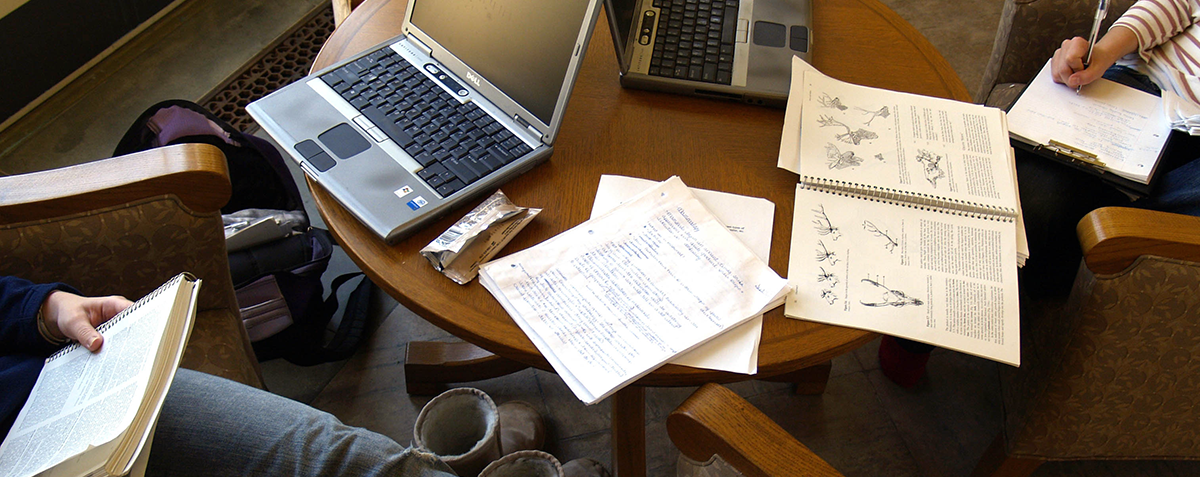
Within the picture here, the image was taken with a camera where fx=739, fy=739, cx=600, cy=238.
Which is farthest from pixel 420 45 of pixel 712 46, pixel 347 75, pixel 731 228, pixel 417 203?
pixel 731 228

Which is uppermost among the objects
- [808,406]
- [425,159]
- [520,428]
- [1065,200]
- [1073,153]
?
[425,159]

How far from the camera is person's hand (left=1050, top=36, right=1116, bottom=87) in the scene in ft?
3.80

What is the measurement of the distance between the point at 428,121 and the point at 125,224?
434 mm

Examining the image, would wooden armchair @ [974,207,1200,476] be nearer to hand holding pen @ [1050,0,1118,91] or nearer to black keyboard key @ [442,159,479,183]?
hand holding pen @ [1050,0,1118,91]

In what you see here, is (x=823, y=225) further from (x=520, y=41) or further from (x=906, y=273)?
(x=520, y=41)

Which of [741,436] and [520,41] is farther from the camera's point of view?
[520,41]

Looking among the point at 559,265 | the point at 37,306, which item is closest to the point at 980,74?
the point at 559,265

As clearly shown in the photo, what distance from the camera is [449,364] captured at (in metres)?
1.46

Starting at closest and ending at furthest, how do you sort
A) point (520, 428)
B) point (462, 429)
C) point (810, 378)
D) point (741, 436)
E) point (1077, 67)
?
point (741, 436)
point (1077, 67)
point (462, 429)
point (520, 428)
point (810, 378)

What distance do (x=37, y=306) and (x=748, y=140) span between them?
0.92 meters

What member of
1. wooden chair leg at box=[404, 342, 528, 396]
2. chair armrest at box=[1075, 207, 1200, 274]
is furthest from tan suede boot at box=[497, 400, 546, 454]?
chair armrest at box=[1075, 207, 1200, 274]

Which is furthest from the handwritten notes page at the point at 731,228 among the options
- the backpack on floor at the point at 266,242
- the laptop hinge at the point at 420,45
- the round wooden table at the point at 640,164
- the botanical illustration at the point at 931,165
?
the backpack on floor at the point at 266,242

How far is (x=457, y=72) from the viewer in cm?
104

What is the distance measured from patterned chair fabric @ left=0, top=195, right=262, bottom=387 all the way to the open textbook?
19cm
